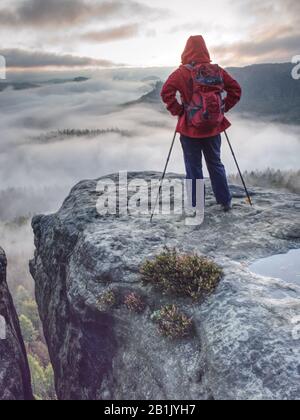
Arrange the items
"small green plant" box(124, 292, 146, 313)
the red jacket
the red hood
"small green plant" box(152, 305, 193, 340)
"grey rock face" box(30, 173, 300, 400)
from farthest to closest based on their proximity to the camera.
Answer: the red hood < the red jacket < "small green plant" box(124, 292, 146, 313) < "small green plant" box(152, 305, 193, 340) < "grey rock face" box(30, 173, 300, 400)

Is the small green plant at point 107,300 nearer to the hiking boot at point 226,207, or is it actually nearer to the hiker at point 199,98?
the hiker at point 199,98

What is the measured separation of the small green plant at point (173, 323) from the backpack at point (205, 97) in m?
4.90

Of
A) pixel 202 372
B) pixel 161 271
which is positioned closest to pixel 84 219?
pixel 161 271

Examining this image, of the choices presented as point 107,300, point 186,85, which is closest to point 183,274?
point 107,300

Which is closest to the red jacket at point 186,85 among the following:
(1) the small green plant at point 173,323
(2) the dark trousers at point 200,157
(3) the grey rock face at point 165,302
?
(2) the dark trousers at point 200,157

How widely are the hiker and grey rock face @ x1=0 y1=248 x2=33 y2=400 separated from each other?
360 inches

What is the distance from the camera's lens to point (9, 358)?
50.6 ft

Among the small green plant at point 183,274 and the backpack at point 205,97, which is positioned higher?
the backpack at point 205,97

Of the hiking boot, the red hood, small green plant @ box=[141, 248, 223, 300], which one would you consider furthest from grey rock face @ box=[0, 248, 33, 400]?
the red hood

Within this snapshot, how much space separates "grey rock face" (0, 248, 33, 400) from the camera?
556 inches

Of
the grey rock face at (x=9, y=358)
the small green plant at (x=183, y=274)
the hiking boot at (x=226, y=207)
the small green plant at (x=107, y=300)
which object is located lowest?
the grey rock face at (x=9, y=358)

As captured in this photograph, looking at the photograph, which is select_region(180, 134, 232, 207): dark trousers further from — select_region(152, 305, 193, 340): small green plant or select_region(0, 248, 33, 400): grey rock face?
select_region(0, 248, 33, 400): grey rock face

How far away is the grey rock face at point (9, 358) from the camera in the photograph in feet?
46.3
